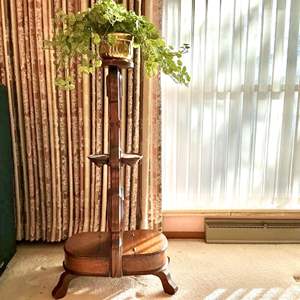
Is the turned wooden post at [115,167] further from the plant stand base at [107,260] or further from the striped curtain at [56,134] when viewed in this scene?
the striped curtain at [56,134]

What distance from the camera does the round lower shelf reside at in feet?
5.67

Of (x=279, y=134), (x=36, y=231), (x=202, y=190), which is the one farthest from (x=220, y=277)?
(x=36, y=231)

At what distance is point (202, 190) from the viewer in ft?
8.03

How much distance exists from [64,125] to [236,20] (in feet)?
4.32

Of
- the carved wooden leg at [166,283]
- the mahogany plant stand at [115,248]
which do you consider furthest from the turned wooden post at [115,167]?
the carved wooden leg at [166,283]

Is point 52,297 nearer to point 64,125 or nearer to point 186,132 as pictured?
point 64,125

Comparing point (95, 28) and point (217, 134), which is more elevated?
point (95, 28)

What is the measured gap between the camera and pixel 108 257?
1729mm

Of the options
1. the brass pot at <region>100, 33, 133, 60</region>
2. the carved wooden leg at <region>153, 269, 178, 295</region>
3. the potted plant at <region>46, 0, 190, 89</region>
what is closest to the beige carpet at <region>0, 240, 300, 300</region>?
the carved wooden leg at <region>153, 269, 178, 295</region>

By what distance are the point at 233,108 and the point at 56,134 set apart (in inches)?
47.3

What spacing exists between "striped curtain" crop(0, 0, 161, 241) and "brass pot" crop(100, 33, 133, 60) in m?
0.58

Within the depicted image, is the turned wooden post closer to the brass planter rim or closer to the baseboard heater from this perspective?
the brass planter rim

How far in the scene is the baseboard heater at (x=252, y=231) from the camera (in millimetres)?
2447

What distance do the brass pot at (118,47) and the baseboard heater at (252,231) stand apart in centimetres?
141
